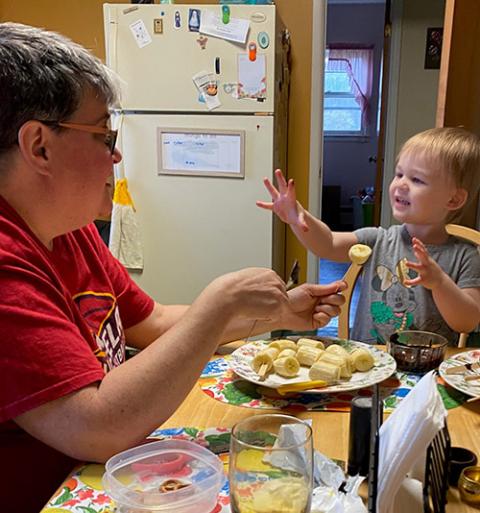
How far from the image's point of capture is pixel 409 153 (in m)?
1.51

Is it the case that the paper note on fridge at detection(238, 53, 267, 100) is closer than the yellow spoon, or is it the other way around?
the yellow spoon

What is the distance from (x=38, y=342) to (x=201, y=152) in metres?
1.94

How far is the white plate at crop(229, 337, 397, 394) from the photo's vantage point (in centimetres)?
100

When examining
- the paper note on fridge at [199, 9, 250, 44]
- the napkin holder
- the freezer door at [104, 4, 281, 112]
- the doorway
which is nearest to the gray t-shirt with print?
the napkin holder

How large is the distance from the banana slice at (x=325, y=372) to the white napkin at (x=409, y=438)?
0.42 meters

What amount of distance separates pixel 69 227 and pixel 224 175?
171 cm

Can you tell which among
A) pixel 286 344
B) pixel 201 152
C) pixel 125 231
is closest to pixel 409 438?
pixel 286 344

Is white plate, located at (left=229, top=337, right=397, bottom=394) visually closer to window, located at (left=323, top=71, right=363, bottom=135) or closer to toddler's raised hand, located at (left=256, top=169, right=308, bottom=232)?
toddler's raised hand, located at (left=256, top=169, right=308, bottom=232)

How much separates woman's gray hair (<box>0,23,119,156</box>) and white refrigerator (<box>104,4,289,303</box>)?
1.68m

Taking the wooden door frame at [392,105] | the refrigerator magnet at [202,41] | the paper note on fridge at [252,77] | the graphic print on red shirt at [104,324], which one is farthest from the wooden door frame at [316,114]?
the graphic print on red shirt at [104,324]

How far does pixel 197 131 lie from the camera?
8.41 feet

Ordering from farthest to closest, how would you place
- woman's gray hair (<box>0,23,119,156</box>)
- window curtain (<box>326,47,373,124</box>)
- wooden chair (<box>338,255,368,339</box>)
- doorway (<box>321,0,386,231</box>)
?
1. window curtain (<box>326,47,373,124</box>)
2. doorway (<box>321,0,386,231</box>)
3. wooden chair (<box>338,255,368,339</box>)
4. woman's gray hair (<box>0,23,119,156</box>)

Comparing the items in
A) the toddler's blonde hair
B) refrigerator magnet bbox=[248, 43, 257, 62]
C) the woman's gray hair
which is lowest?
the toddler's blonde hair

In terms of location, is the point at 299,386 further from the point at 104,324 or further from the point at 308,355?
the point at 104,324
